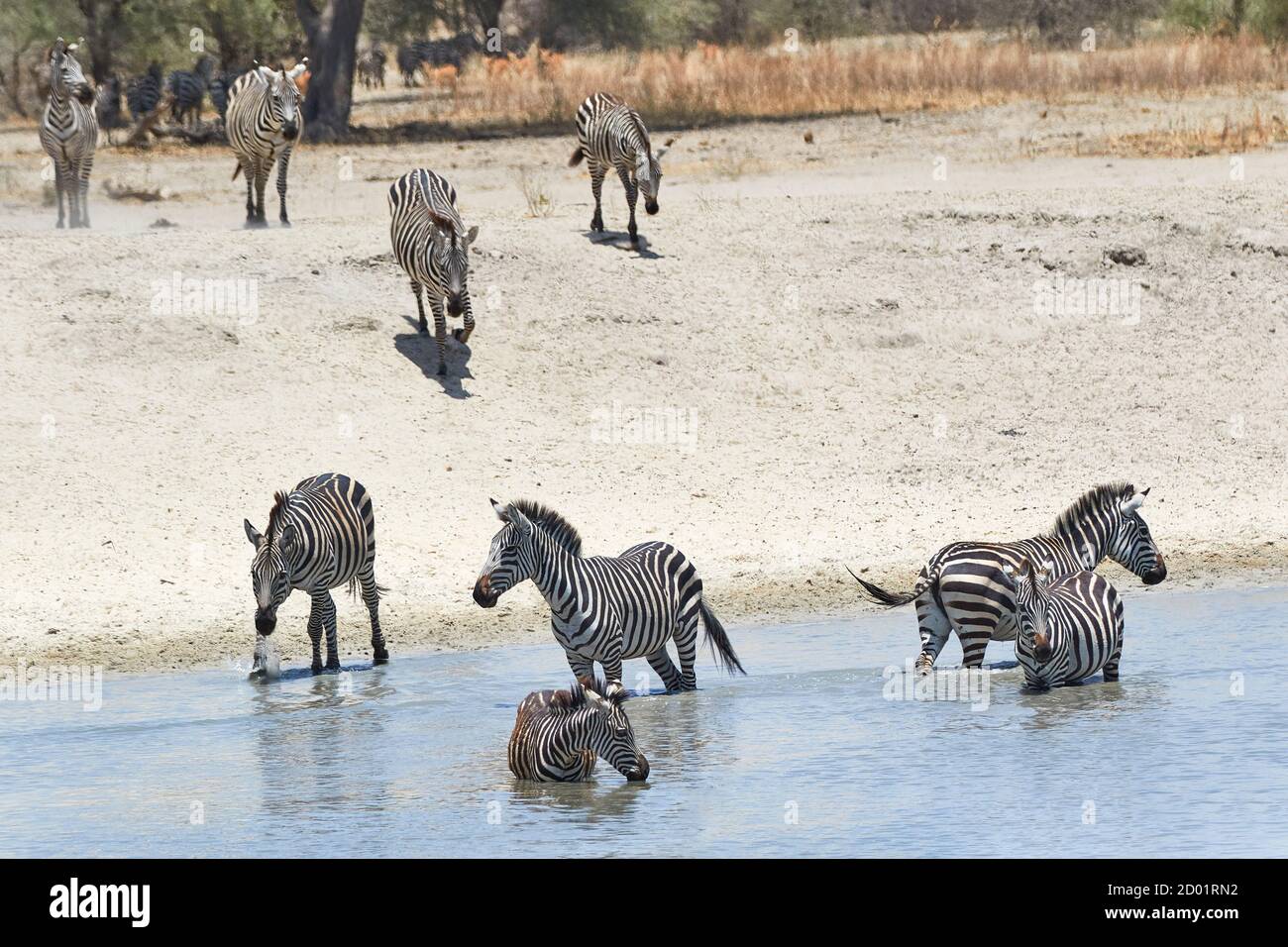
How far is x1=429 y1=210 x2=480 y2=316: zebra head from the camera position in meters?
18.8

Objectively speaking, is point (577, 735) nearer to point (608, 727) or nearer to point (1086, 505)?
point (608, 727)

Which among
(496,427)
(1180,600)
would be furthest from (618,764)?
(496,427)

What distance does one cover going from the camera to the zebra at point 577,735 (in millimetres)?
11078

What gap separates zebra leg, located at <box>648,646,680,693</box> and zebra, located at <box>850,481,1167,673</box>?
1545 millimetres

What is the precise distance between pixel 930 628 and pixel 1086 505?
1.60 m

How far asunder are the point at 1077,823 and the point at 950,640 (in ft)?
16.6

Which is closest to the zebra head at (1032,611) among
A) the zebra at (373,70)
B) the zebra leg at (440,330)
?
the zebra leg at (440,330)

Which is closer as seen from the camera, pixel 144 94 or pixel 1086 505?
pixel 1086 505

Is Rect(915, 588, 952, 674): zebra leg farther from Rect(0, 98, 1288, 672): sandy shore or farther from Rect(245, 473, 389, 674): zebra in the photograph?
Rect(245, 473, 389, 674): zebra

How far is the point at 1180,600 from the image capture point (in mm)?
15977

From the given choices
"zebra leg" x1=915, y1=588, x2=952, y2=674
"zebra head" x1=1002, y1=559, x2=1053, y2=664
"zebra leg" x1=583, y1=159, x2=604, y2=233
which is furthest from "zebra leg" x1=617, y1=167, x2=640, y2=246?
"zebra head" x1=1002, y1=559, x2=1053, y2=664

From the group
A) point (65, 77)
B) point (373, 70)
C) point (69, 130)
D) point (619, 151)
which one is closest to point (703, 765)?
point (619, 151)

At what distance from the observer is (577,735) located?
11.1 m
